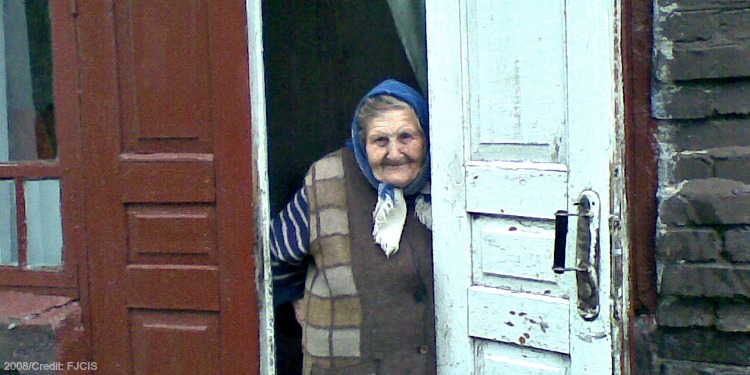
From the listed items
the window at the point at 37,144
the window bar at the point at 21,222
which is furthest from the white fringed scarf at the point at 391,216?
the window bar at the point at 21,222

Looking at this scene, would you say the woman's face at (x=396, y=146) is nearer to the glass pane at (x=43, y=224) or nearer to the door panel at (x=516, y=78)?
the door panel at (x=516, y=78)

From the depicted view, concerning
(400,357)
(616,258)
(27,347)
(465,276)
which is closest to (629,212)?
(616,258)

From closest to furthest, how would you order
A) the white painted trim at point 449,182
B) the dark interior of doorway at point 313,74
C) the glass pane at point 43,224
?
1. the white painted trim at point 449,182
2. the glass pane at point 43,224
3. the dark interior of doorway at point 313,74

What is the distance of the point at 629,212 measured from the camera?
2.72 m

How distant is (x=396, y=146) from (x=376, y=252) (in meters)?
0.37

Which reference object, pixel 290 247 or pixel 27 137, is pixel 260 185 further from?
pixel 27 137

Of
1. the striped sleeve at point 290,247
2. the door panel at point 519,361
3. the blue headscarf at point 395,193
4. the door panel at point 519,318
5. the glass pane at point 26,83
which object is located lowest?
the door panel at point 519,361

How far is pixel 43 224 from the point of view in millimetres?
3514

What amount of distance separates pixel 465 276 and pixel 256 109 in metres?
0.90

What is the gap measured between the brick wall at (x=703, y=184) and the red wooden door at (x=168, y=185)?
4.44 ft

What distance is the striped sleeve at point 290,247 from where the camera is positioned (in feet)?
10.9

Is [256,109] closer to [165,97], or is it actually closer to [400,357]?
[165,97]

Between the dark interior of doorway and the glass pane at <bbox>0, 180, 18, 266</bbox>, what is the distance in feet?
3.82

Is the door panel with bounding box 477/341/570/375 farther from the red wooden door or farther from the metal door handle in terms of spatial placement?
the red wooden door
